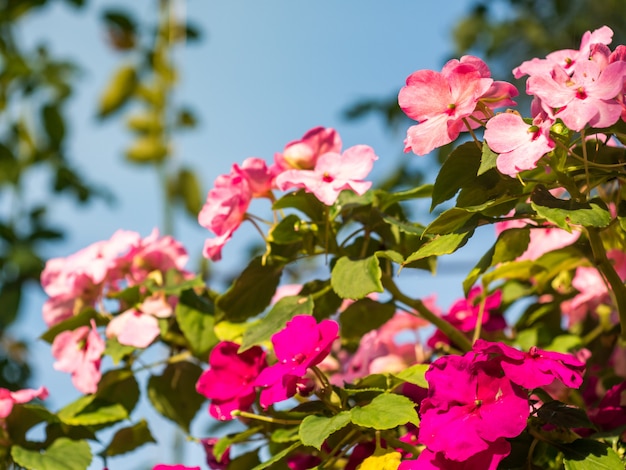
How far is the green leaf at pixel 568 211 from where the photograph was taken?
1.69 ft

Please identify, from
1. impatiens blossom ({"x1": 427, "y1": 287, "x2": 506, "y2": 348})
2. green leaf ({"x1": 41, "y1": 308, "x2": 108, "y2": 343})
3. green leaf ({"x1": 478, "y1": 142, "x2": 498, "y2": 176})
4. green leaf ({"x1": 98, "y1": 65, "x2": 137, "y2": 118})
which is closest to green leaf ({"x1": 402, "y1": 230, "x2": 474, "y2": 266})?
green leaf ({"x1": 478, "y1": 142, "x2": 498, "y2": 176})

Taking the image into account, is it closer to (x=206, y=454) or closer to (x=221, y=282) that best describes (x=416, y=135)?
(x=206, y=454)

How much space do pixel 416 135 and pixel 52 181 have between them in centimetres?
183

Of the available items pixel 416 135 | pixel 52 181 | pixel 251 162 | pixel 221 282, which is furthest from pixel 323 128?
pixel 52 181

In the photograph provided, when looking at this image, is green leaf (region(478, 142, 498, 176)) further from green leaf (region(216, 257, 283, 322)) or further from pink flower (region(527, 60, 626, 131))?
green leaf (region(216, 257, 283, 322))

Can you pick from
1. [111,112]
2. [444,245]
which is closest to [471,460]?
[444,245]

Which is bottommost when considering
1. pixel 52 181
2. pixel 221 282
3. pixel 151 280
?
pixel 221 282

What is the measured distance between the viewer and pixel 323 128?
73cm

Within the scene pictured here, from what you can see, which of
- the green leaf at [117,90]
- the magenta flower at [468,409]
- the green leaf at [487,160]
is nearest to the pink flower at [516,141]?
the green leaf at [487,160]

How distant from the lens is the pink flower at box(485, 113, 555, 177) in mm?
523

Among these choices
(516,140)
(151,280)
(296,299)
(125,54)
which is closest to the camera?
(516,140)

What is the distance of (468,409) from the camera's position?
0.53m

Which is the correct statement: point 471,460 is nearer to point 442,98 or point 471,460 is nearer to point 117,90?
point 442,98

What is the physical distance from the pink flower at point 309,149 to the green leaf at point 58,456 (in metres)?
0.29
